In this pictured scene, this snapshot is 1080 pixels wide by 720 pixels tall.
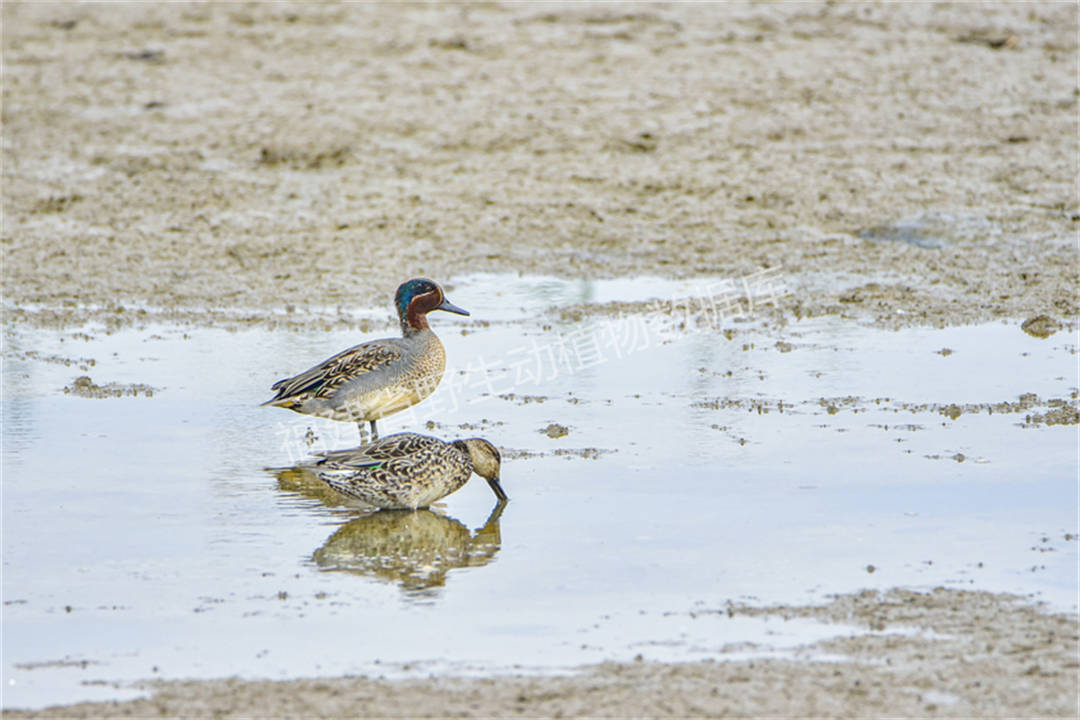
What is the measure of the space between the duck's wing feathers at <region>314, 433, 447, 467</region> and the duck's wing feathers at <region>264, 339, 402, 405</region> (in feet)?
3.01

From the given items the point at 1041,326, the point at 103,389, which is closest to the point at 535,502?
the point at 103,389

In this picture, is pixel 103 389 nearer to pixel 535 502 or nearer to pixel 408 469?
pixel 408 469

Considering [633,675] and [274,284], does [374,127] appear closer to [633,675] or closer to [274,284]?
[274,284]

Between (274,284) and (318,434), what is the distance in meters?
3.18

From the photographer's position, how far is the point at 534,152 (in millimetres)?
14938

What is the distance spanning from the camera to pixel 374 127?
15594 mm

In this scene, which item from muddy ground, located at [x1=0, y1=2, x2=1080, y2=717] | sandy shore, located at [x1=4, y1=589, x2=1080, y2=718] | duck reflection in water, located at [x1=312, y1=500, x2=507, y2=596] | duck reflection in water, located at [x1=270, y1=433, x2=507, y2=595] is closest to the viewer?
sandy shore, located at [x1=4, y1=589, x2=1080, y2=718]

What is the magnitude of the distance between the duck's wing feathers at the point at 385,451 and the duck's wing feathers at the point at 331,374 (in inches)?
36.2

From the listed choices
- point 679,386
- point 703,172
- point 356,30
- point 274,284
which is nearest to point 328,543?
point 679,386

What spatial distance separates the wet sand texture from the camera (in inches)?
485

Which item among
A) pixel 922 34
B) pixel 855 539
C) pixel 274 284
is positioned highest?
pixel 922 34

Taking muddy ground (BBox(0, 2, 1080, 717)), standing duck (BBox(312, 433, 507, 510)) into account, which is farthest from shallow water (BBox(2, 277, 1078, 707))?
muddy ground (BBox(0, 2, 1080, 717))

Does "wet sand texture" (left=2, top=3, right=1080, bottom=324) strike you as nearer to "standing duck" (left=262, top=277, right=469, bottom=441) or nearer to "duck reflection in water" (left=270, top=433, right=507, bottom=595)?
"standing duck" (left=262, top=277, right=469, bottom=441)

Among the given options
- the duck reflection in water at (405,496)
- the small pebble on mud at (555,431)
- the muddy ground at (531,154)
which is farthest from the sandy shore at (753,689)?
the muddy ground at (531,154)
